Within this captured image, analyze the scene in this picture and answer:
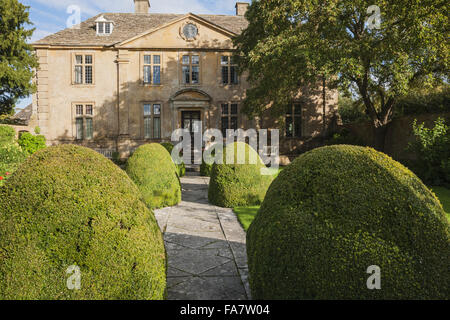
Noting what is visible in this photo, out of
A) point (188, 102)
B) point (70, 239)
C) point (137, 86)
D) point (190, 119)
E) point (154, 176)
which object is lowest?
point (154, 176)

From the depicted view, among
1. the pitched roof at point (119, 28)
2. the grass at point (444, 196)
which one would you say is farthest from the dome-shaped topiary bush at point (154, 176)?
the pitched roof at point (119, 28)

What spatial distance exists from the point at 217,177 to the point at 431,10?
32.6ft

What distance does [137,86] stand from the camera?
863 inches

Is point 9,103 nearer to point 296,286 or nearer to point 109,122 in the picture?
point 109,122

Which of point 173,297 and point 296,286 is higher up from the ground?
point 296,286

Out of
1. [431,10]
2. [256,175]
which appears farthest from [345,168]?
[431,10]

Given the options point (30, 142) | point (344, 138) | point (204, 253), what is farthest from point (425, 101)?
point (30, 142)

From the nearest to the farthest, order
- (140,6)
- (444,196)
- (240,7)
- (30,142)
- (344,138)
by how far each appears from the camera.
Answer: (444,196) < (30,142) < (344,138) < (240,7) < (140,6)

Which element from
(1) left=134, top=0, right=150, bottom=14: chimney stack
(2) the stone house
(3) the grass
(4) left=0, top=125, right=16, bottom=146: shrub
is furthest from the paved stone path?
(1) left=134, top=0, right=150, bottom=14: chimney stack

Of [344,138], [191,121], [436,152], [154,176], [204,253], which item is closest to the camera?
[204,253]

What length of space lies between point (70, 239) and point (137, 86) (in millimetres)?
21588

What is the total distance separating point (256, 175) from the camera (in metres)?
7.96

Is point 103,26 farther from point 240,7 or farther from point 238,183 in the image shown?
point 238,183

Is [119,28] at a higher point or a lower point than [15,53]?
higher
